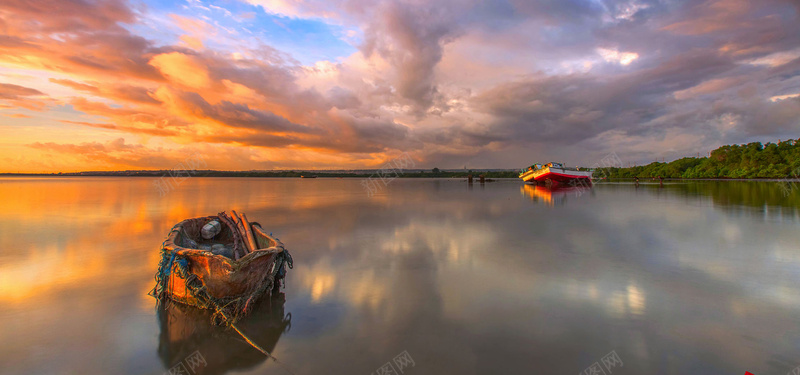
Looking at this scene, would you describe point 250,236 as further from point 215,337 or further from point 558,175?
point 558,175

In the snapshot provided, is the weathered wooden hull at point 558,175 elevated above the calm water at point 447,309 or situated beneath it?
elevated above

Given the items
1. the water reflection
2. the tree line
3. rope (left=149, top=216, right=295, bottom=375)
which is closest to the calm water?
the water reflection

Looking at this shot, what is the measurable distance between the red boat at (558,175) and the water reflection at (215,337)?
5214cm

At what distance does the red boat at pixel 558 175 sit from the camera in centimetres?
5141

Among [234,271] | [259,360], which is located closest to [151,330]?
[234,271]

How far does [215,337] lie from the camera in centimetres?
474

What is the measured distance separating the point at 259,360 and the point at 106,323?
10.2ft

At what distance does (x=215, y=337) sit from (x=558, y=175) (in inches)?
2144

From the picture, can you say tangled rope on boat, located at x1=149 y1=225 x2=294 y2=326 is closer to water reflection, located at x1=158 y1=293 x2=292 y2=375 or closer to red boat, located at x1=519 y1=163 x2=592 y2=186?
water reflection, located at x1=158 y1=293 x2=292 y2=375

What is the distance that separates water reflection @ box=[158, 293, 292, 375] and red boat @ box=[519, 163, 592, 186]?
171 feet

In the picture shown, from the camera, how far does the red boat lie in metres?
51.4

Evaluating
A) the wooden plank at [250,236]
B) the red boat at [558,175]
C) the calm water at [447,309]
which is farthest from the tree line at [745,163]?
the wooden plank at [250,236]

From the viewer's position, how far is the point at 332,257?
9273 millimetres

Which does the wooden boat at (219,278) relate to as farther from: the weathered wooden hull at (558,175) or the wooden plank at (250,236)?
the weathered wooden hull at (558,175)
